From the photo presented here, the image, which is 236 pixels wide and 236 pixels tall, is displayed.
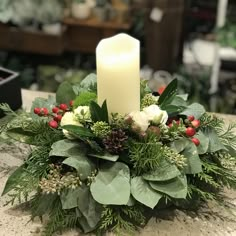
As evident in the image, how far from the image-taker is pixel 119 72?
75cm

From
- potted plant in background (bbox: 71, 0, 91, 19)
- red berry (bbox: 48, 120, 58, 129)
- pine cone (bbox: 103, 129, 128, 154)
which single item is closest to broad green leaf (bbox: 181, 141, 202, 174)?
pine cone (bbox: 103, 129, 128, 154)

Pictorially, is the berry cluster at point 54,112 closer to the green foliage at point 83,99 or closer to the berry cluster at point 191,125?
the green foliage at point 83,99

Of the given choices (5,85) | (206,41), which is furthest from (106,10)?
(5,85)

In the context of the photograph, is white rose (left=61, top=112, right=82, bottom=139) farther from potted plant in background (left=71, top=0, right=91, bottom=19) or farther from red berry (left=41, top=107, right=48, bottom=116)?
potted plant in background (left=71, top=0, right=91, bottom=19)

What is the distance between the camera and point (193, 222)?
2.50 feet

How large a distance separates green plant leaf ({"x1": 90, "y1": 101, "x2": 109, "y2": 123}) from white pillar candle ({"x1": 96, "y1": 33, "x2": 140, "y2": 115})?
2 centimetres

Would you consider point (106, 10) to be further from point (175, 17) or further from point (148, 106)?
point (148, 106)

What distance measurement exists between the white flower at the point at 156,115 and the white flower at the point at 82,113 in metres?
0.09

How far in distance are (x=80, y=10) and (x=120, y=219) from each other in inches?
64.0

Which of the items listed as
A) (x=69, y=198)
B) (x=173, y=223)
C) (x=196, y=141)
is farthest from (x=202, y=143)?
(x=69, y=198)

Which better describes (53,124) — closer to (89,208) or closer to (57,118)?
(57,118)

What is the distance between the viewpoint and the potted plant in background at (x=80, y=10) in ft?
7.11

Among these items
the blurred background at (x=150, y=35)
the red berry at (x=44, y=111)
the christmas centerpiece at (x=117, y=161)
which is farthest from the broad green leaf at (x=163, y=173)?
the blurred background at (x=150, y=35)

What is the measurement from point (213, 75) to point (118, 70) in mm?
1581
